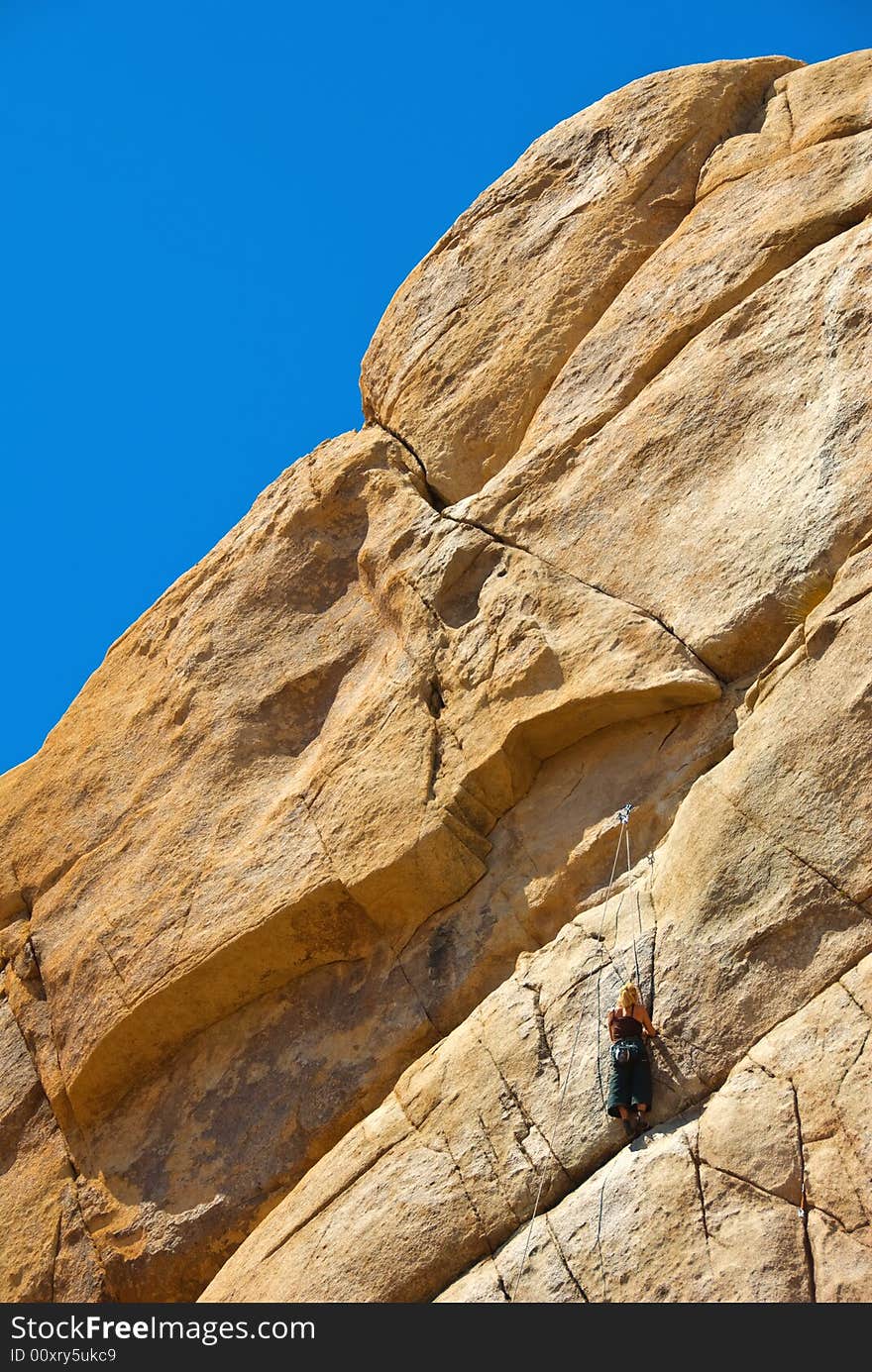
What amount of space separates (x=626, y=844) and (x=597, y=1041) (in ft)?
7.33

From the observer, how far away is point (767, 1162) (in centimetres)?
1269

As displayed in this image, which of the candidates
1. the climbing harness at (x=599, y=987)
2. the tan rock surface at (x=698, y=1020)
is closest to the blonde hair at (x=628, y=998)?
the tan rock surface at (x=698, y=1020)

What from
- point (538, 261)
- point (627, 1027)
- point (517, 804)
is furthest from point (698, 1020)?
point (538, 261)

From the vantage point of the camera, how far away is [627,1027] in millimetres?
13828

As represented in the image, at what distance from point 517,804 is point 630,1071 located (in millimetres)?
3962

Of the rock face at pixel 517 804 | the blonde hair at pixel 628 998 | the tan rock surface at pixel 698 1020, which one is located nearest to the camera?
the tan rock surface at pixel 698 1020

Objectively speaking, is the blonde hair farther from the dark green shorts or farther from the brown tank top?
the dark green shorts

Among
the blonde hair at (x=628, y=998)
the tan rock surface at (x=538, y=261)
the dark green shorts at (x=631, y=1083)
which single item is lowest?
the dark green shorts at (x=631, y=1083)

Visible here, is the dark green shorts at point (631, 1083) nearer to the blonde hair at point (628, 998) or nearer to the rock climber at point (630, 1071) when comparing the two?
the rock climber at point (630, 1071)

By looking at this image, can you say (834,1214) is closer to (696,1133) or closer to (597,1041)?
(696,1133)

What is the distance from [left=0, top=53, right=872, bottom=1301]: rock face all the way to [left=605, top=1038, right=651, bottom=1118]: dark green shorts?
10.6 inches

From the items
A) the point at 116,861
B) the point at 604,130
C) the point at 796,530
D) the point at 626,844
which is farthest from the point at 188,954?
the point at 604,130

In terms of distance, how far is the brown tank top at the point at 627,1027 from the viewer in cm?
1380

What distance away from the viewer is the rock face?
1359 cm
